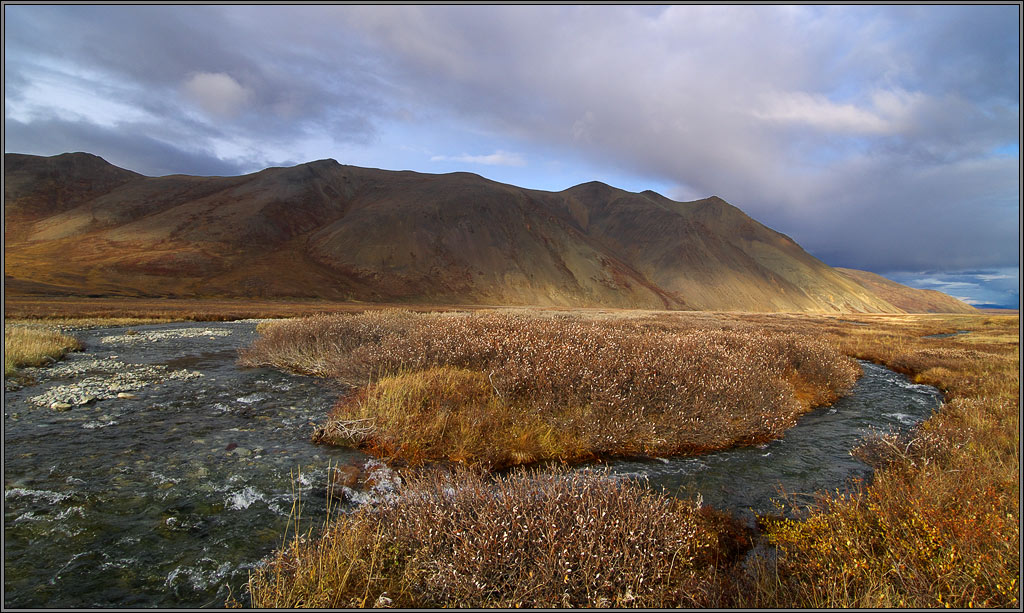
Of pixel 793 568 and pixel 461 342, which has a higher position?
pixel 461 342

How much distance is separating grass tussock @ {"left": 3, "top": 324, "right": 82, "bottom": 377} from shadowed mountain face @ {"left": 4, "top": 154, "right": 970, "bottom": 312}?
68578 millimetres

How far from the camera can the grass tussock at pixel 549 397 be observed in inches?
368

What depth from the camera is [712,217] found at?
192 metres

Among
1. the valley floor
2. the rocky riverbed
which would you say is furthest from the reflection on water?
the rocky riverbed

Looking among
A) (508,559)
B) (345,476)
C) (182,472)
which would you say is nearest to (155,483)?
(182,472)

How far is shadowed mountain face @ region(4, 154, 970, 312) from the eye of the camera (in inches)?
3846

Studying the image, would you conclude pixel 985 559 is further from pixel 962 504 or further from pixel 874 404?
pixel 874 404

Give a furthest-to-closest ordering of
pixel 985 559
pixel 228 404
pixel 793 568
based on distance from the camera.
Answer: pixel 228 404
pixel 793 568
pixel 985 559

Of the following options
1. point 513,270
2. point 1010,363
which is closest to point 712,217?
point 513,270

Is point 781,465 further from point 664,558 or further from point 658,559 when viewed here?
point 658,559

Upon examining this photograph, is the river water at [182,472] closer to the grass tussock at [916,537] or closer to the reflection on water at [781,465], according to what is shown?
the reflection on water at [781,465]

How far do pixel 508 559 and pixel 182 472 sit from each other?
260 inches

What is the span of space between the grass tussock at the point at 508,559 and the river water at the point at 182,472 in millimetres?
1280

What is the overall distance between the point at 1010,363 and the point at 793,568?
2281cm
